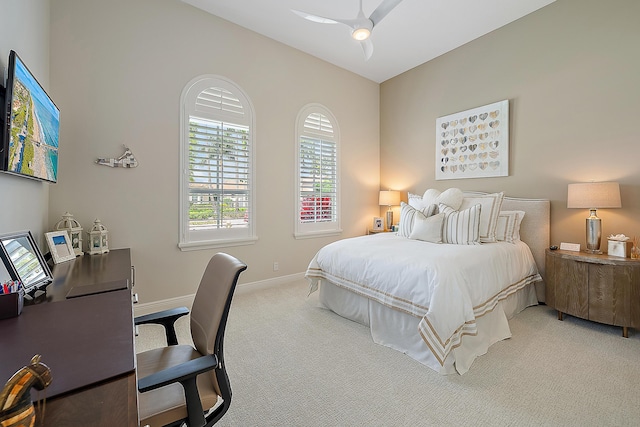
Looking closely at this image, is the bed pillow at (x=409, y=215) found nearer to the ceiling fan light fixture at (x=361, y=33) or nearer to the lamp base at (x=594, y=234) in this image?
the lamp base at (x=594, y=234)

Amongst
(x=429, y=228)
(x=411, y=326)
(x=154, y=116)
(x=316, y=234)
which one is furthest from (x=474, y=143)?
(x=154, y=116)

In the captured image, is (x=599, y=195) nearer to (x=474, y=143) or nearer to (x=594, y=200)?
(x=594, y=200)

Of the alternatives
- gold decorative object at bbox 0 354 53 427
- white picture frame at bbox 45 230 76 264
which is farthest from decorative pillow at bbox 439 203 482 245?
white picture frame at bbox 45 230 76 264

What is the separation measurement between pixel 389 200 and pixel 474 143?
148 cm

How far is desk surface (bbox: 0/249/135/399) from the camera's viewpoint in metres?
0.71

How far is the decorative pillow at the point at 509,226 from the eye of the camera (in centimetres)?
315

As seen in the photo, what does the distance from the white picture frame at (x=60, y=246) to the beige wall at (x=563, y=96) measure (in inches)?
173

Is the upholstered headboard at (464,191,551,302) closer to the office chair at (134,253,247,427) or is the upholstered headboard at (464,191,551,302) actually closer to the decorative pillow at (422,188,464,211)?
the decorative pillow at (422,188,464,211)

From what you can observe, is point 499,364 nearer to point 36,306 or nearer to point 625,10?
point 36,306

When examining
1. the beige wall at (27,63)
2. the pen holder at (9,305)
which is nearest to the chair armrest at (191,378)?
the pen holder at (9,305)

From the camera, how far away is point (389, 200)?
4727 millimetres

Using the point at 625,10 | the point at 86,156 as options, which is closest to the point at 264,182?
the point at 86,156

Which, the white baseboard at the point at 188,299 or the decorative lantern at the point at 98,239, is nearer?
the decorative lantern at the point at 98,239

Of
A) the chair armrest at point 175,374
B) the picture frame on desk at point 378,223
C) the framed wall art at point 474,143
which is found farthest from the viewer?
the picture frame on desk at point 378,223
